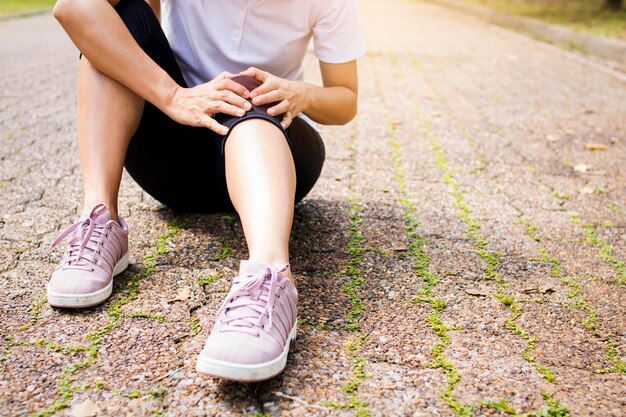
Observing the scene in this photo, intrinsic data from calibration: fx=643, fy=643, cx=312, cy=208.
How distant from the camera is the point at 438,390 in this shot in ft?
4.82

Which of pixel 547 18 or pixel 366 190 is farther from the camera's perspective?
pixel 547 18

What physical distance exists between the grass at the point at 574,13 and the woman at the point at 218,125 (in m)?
6.99

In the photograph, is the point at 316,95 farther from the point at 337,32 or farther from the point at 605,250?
the point at 605,250

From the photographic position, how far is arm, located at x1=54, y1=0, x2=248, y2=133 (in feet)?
5.85

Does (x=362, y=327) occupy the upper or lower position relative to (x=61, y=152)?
Result: upper

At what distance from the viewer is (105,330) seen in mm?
1644

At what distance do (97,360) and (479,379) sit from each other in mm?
905

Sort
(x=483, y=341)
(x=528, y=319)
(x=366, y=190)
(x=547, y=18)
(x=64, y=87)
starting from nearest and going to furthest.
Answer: (x=483, y=341) < (x=528, y=319) < (x=366, y=190) < (x=64, y=87) < (x=547, y=18)

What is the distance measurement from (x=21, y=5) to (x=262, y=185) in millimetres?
10602

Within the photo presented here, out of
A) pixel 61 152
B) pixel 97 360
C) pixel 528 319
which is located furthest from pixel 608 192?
pixel 61 152

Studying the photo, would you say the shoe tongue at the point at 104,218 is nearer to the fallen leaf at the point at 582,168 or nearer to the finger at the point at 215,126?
the finger at the point at 215,126

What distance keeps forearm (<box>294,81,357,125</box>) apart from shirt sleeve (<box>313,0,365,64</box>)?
0.10 meters

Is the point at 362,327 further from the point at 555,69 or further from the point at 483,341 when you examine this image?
the point at 555,69

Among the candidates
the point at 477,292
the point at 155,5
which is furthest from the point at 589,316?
the point at 155,5
